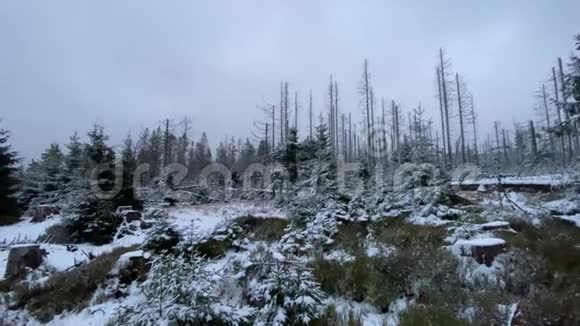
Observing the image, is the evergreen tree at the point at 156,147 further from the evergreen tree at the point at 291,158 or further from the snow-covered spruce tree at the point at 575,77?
the snow-covered spruce tree at the point at 575,77

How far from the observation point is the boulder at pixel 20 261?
20.7 ft

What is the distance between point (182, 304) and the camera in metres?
3.45

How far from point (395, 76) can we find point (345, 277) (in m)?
29.0

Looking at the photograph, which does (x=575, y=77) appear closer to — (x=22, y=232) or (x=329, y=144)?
(x=329, y=144)

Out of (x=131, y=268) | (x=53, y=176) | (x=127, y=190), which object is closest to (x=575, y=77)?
(x=131, y=268)

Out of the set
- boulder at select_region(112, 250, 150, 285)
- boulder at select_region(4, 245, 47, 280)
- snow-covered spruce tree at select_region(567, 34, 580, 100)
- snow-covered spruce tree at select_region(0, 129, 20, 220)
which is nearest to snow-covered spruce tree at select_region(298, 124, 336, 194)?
boulder at select_region(112, 250, 150, 285)

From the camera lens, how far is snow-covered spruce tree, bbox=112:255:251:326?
3.28 m

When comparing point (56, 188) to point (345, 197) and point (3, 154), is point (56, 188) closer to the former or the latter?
point (3, 154)

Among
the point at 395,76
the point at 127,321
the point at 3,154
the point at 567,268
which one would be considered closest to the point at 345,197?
the point at 567,268

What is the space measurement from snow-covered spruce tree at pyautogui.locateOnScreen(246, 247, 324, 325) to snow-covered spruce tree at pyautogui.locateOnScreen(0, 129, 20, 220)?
16382 mm

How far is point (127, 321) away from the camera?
3451 mm

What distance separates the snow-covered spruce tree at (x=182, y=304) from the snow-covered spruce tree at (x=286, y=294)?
0.86ft

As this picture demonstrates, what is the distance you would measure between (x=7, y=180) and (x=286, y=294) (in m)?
18.2

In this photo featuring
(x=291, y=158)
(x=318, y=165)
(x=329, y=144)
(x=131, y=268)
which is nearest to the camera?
(x=131, y=268)
